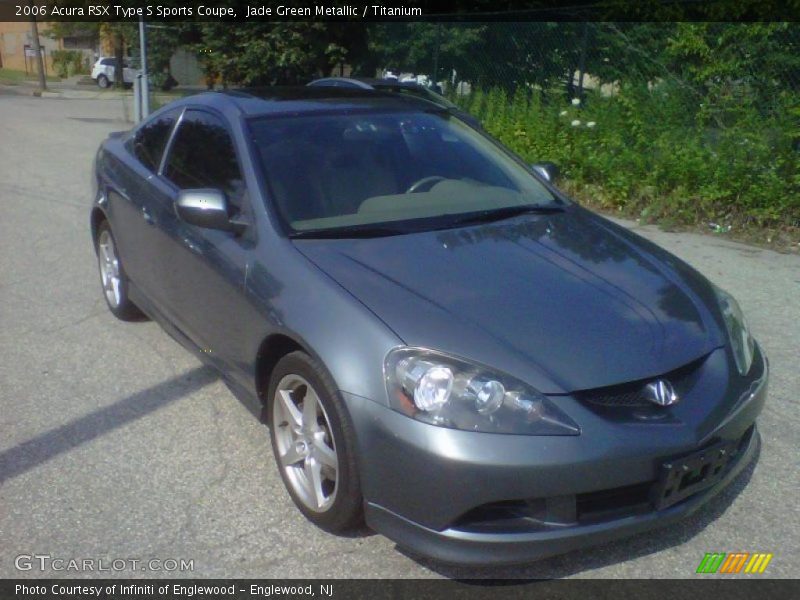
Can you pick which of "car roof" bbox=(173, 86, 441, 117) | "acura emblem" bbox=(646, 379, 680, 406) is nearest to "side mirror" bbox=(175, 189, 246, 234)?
"car roof" bbox=(173, 86, 441, 117)

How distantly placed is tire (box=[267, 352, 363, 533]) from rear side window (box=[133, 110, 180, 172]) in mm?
2076

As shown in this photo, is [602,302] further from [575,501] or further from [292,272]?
[292,272]

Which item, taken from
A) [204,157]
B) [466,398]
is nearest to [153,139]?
[204,157]

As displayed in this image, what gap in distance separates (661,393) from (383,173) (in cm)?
184

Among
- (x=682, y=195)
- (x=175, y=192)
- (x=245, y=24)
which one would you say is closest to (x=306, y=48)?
(x=245, y=24)

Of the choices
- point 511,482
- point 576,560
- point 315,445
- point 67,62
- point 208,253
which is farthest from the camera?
point 67,62

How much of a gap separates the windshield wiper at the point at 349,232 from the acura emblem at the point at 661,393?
4.26 feet

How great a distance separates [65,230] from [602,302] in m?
6.66

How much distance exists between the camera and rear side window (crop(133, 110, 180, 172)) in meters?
4.89

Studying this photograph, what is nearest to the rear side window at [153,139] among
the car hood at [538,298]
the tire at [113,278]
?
the tire at [113,278]

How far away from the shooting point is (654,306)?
322 centimetres

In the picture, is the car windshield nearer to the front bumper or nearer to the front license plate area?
the front bumper

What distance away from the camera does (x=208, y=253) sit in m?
3.93

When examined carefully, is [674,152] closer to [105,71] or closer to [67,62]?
[105,71]
